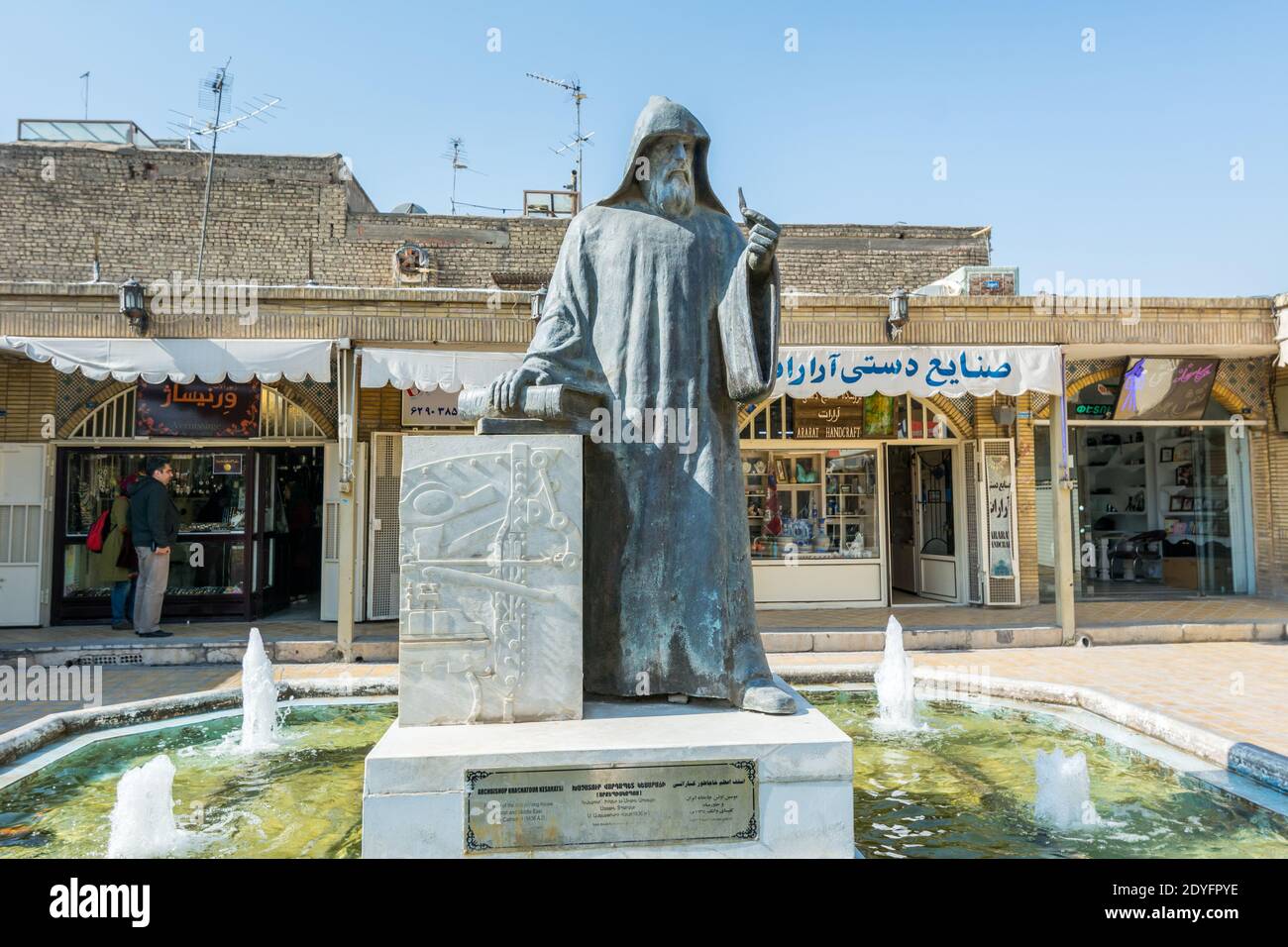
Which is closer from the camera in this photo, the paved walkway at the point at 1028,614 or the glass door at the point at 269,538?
the paved walkway at the point at 1028,614

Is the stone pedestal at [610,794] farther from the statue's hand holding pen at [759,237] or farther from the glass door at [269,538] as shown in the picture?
the glass door at [269,538]

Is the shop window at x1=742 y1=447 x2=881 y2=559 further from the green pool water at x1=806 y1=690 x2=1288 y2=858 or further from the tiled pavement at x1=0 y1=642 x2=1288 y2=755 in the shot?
the green pool water at x1=806 y1=690 x2=1288 y2=858

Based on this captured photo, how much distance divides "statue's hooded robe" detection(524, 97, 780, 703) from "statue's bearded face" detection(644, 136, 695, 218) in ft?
0.13

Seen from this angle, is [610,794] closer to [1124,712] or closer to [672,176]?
[672,176]

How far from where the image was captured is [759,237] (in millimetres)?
2709

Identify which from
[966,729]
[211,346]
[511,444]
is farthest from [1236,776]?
[211,346]

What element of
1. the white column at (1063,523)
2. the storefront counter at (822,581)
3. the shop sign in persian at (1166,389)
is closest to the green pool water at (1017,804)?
the white column at (1063,523)

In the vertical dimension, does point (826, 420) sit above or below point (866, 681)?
above

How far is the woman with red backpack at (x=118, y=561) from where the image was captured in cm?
888

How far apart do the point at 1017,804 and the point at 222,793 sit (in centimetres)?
337

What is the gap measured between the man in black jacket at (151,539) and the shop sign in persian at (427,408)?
2.65m

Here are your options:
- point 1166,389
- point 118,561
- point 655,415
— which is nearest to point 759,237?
point 655,415

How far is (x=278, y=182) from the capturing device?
15.5 metres

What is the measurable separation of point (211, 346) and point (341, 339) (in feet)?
3.95
